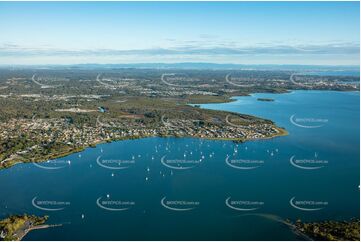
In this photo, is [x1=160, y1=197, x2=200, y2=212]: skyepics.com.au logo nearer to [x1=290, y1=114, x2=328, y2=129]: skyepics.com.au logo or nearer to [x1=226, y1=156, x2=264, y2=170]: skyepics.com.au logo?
[x1=226, y1=156, x2=264, y2=170]: skyepics.com.au logo

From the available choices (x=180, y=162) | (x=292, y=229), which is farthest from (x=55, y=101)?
(x=292, y=229)

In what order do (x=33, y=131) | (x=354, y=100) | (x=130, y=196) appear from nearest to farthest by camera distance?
(x=130, y=196)
(x=33, y=131)
(x=354, y=100)

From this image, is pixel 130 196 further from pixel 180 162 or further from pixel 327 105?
pixel 327 105

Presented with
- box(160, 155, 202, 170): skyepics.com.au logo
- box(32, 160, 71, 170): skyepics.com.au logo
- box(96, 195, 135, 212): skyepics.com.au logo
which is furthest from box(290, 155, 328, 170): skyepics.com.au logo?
box(32, 160, 71, 170): skyepics.com.au logo

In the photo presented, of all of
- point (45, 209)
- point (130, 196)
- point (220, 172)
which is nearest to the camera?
point (45, 209)

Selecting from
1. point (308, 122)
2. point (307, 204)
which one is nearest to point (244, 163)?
point (307, 204)
